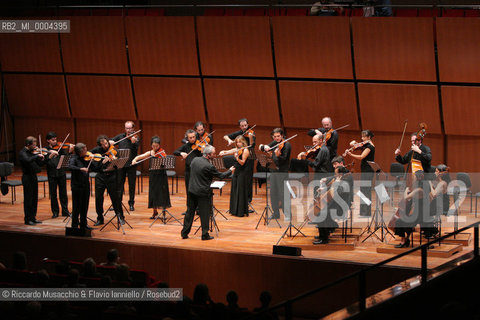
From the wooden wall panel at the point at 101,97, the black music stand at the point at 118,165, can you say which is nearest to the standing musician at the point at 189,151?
the black music stand at the point at 118,165

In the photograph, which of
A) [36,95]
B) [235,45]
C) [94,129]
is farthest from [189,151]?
[36,95]

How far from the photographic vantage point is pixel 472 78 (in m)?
10.8

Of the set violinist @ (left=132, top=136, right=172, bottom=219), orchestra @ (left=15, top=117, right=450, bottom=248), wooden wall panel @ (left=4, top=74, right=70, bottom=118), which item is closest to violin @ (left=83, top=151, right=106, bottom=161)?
orchestra @ (left=15, top=117, right=450, bottom=248)

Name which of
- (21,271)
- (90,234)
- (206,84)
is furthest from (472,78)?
(21,271)

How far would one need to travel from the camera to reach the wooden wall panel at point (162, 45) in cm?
1266

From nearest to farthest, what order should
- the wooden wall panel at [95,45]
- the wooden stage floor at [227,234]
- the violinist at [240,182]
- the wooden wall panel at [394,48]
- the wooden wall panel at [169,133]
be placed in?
the wooden stage floor at [227,234] < the violinist at [240,182] < the wooden wall panel at [394,48] < the wooden wall panel at [95,45] < the wooden wall panel at [169,133]

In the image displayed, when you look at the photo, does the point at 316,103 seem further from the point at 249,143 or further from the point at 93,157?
the point at 93,157

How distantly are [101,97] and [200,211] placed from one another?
5.67 metres

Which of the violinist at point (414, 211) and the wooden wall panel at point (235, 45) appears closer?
the violinist at point (414, 211)

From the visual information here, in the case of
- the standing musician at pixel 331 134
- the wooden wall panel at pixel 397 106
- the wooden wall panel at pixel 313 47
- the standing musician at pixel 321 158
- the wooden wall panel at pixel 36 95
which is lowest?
the standing musician at pixel 321 158

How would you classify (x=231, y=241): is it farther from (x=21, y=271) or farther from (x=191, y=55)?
(x=191, y=55)

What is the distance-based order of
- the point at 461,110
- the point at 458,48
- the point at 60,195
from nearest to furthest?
the point at 60,195, the point at 458,48, the point at 461,110

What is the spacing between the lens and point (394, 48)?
1123cm

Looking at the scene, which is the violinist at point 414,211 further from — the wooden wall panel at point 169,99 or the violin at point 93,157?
the wooden wall panel at point 169,99
